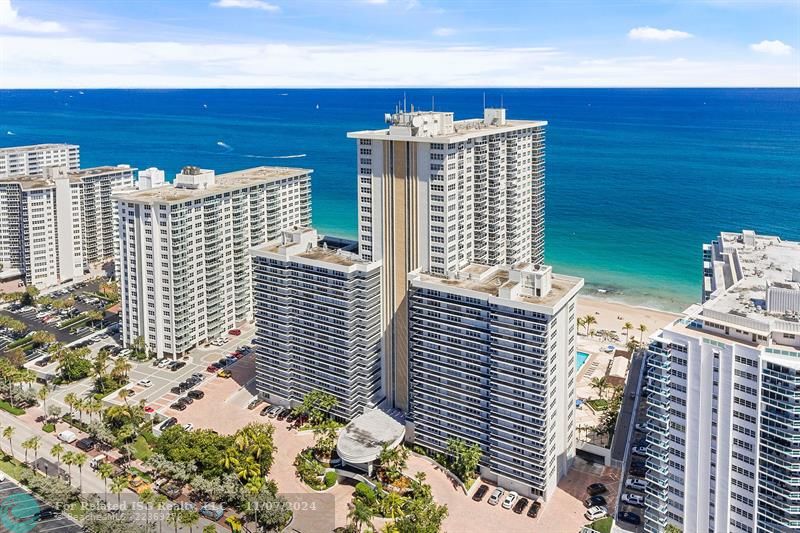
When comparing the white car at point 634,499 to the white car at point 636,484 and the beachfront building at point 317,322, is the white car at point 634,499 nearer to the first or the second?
the white car at point 636,484

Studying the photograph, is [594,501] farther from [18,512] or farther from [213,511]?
[18,512]

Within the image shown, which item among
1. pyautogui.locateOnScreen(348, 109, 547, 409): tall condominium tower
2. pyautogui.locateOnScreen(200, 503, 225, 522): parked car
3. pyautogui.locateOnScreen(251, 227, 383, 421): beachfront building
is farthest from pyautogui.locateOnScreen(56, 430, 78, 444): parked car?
pyautogui.locateOnScreen(348, 109, 547, 409): tall condominium tower

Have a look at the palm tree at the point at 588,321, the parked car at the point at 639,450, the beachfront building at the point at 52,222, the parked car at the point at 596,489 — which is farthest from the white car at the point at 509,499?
the beachfront building at the point at 52,222

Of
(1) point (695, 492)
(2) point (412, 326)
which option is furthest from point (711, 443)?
(2) point (412, 326)

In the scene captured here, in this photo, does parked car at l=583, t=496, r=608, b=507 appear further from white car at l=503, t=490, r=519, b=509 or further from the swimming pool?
the swimming pool

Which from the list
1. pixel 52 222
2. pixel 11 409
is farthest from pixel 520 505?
pixel 52 222
